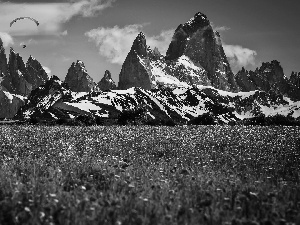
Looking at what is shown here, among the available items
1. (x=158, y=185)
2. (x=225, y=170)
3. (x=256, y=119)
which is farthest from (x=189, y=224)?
(x=256, y=119)

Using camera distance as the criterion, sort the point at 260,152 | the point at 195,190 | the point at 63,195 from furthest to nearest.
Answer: the point at 260,152 < the point at 195,190 < the point at 63,195

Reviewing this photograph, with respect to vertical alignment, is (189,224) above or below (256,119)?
below

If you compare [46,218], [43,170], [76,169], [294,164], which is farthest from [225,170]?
[46,218]

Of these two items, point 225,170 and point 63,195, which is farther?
point 225,170

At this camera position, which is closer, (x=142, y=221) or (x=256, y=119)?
(x=142, y=221)

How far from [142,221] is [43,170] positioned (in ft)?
14.8

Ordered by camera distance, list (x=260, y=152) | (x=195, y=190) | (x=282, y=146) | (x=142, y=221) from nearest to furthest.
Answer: (x=142, y=221) < (x=195, y=190) < (x=260, y=152) < (x=282, y=146)

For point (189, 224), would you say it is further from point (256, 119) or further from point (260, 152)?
point (256, 119)

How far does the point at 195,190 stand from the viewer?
7020mm

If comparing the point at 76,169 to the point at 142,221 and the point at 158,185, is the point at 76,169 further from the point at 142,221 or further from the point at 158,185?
the point at 142,221

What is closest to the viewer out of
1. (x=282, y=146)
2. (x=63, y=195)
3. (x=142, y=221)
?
(x=142, y=221)

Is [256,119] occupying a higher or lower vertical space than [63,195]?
higher

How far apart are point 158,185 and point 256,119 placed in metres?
35.4

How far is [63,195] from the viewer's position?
21.0 feet
